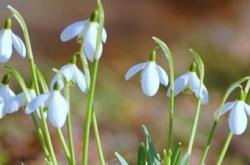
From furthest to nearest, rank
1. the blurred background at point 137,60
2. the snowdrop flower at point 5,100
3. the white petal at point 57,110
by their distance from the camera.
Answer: the blurred background at point 137,60 < the snowdrop flower at point 5,100 < the white petal at point 57,110

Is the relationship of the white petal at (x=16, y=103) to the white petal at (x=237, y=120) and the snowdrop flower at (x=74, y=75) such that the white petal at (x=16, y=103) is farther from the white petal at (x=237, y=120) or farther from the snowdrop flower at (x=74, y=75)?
the white petal at (x=237, y=120)

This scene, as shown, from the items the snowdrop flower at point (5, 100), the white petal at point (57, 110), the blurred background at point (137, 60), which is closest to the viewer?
the white petal at point (57, 110)

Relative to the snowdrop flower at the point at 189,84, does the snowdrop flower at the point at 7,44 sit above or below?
above

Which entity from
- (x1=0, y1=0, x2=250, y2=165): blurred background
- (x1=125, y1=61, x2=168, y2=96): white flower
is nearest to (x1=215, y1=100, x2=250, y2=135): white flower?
(x1=125, y1=61, x2=168, y2=96): white flower

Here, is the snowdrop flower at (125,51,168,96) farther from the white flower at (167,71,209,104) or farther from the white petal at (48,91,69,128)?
the white petal at (48,91,69,128)

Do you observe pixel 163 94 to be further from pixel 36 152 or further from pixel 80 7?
pixel 36 152

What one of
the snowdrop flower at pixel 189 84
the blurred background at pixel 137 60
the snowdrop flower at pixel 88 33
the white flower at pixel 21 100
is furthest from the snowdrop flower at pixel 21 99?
the blurred background at pixel 137 60

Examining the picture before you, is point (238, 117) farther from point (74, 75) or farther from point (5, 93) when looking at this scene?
point (5, 93)
